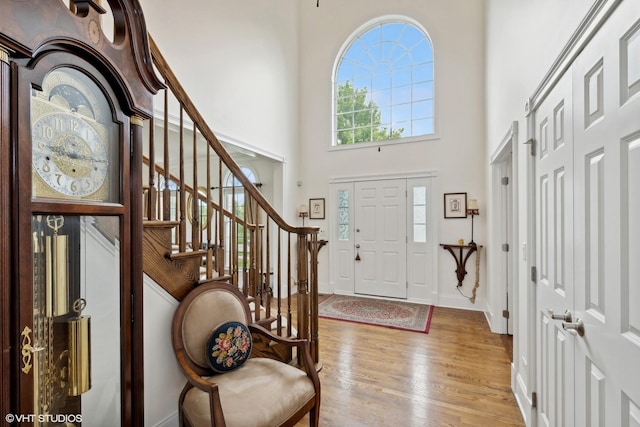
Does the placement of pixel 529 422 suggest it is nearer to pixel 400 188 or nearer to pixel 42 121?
pixel 42 121

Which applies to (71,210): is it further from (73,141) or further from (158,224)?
(158,224)

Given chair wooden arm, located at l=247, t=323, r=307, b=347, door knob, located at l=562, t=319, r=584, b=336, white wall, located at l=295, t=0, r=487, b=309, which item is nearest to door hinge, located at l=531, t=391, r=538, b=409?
door knob, located at l=562, t=319, r=584, b=336

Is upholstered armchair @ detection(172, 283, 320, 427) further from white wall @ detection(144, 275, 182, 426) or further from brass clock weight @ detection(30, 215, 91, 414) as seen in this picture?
brass clock weight @ detection(30, 215, 91, 414)

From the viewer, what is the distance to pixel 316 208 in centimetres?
553

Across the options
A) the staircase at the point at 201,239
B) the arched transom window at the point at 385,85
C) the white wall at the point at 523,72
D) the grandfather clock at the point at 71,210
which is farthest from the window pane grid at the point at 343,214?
the grandfather clock at the point at 71,210

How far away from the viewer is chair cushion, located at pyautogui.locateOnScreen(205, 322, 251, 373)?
1.72 m

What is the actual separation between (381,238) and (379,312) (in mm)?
1266

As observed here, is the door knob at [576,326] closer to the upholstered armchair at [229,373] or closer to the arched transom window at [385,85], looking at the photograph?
the upholstered armchair at [229,373]

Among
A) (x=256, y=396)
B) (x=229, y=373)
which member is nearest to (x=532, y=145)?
(x=256, y=396)

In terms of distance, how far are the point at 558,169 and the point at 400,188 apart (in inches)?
135

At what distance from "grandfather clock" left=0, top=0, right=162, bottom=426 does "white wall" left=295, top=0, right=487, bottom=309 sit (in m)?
4.28

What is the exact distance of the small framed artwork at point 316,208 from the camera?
549cm

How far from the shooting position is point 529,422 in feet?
6.27

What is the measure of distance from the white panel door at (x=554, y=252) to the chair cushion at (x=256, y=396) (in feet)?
4.15
